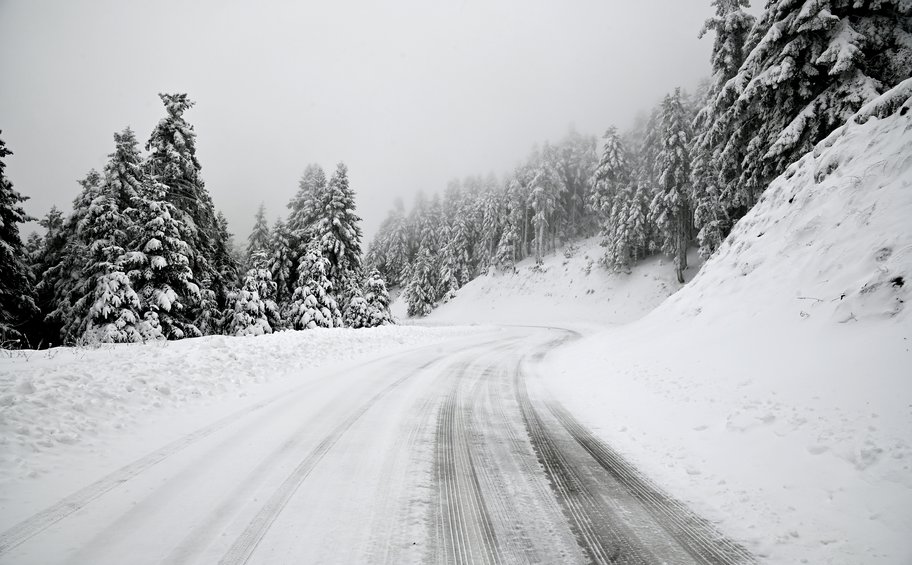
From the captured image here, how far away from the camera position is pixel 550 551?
8.98ft

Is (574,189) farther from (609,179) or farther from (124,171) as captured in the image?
(124,171)

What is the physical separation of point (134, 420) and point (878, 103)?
1570cm

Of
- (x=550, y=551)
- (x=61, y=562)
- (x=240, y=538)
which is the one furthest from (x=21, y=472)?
(x=550, y=551)

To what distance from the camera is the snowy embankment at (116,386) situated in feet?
13.4

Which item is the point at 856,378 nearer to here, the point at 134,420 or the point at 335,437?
the point at 335,437

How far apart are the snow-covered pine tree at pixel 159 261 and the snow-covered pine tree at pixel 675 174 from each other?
30395 mm

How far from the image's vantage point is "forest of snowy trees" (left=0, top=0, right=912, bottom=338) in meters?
11.5

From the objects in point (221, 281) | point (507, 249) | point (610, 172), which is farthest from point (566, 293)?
point (221, 281)

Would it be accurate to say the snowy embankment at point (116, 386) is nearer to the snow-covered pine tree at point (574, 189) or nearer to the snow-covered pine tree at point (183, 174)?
the snow-covered pine tree at point (183, 174)

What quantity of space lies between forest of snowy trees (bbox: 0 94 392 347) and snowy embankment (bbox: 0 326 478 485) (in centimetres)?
679

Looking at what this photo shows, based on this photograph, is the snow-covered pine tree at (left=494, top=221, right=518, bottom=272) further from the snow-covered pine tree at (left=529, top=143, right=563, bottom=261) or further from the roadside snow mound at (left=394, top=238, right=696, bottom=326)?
the snow-covered pine tree at (left=529, top=143, right=563, bottom=261)

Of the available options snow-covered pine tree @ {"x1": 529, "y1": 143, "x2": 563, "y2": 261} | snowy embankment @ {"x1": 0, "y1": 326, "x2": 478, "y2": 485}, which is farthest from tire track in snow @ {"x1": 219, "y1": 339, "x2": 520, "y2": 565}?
snow-covered pine tree @ {"x1": 529, "y1": 143, "x2": 563, "y2": 261}

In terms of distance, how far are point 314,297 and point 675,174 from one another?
1055 inches

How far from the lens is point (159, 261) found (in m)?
14.2
